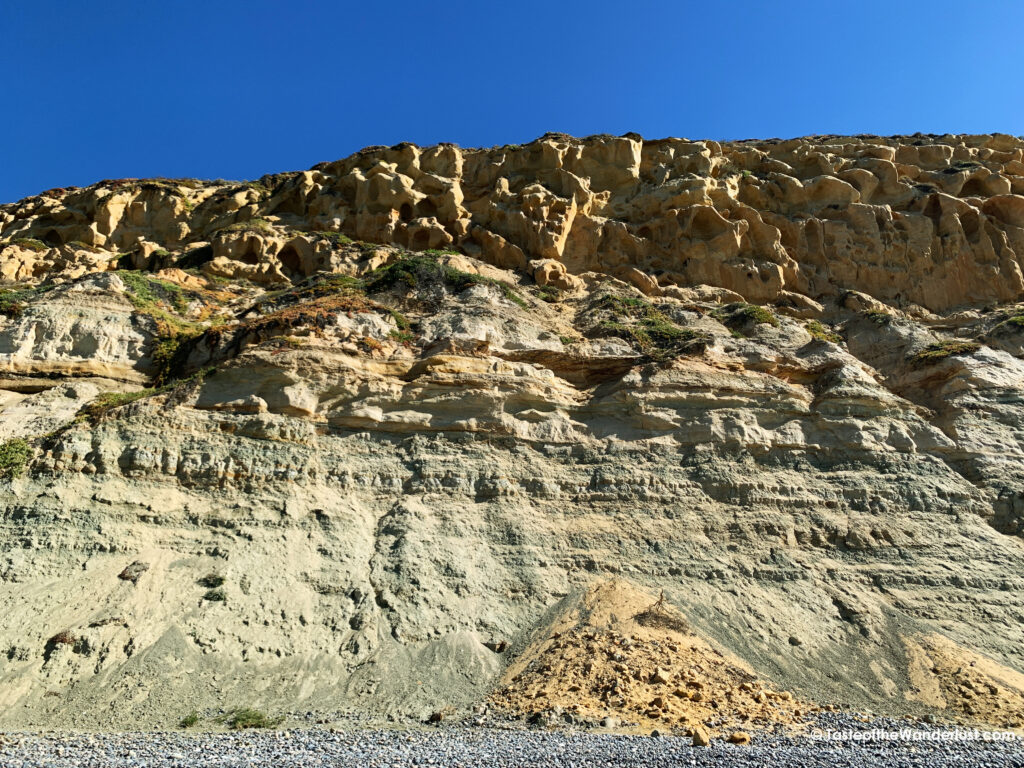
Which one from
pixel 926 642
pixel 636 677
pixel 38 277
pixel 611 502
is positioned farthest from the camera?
pixel 38 277

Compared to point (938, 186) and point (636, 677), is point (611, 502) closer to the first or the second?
point (636, 677)

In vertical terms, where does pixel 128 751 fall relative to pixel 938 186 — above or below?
below

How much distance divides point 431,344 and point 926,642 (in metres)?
12.1

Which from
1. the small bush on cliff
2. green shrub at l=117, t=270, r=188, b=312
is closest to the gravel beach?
green shrub at l=117, t=270, r=188, b=312

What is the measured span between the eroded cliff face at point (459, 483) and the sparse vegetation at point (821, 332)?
8.1 inches

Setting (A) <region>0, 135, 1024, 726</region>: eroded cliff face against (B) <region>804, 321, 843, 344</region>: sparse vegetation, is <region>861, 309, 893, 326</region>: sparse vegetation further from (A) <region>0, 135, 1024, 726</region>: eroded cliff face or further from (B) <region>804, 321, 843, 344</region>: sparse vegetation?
(B) <region>804, 321, 843, 344</region>: sparse vegetation

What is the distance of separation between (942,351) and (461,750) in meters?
17.3

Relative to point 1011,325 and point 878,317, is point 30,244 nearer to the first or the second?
point 878,317

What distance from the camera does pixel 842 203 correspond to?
26984 mm

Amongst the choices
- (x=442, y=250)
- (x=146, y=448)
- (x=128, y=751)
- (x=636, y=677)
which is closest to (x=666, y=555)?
(x=636, y=677)

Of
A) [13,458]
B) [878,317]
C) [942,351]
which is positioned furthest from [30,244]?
[942,351]

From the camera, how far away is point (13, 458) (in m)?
12.5

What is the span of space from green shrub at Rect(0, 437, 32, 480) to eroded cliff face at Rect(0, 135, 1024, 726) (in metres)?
0.07

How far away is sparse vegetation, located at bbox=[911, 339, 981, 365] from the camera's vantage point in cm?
1834
